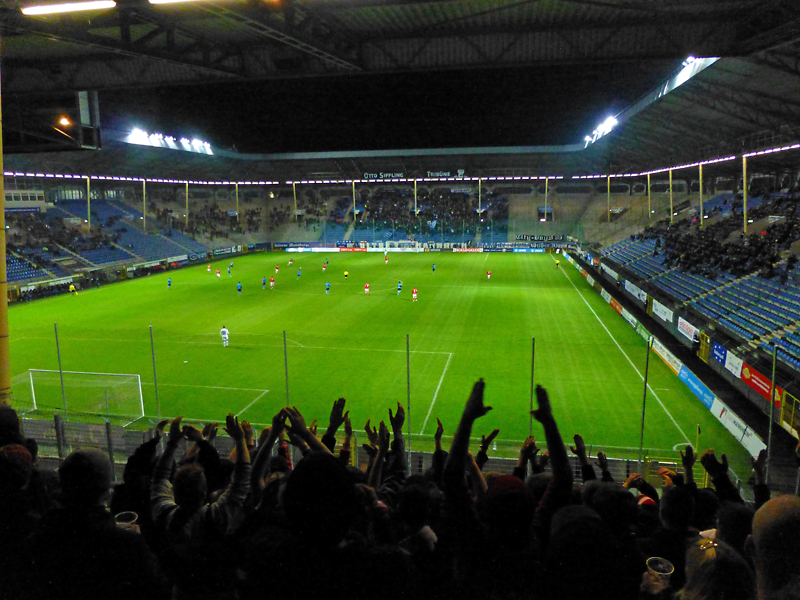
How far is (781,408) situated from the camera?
488 inches

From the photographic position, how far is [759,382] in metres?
13.9

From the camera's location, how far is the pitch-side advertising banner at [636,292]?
91.1ft

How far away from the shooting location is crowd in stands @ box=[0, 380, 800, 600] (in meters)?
2.32

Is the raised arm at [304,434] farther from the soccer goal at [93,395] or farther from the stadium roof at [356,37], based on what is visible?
the soccer goal at [93,395]

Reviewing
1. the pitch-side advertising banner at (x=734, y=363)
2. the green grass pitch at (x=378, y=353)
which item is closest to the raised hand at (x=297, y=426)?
the green grass pitch at (x=378, y=353)

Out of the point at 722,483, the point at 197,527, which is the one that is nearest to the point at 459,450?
the point at 197,527

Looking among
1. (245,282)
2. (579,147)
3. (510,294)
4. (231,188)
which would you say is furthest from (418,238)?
(510,294)

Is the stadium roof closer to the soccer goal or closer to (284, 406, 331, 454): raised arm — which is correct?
the soccer goal

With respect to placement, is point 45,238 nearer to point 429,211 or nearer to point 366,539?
point 429,211

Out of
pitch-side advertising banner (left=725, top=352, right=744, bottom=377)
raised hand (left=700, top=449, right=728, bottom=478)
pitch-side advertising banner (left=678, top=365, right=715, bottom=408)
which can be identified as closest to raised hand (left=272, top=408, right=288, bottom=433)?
raised hand (left=700, top=449, right=728, bottom=478)

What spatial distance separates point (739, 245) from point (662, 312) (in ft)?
32.7

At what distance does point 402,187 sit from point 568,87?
46.4 m

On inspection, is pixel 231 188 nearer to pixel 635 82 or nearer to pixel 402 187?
pixel 402 187

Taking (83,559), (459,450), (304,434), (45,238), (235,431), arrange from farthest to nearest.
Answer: (45,238), (235,431), (304,434), (459,450), (83,559)
